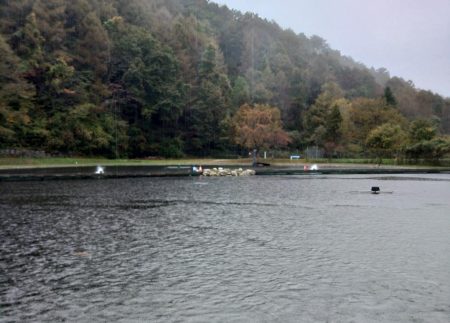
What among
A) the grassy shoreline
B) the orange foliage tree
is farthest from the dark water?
the orange foliage tree

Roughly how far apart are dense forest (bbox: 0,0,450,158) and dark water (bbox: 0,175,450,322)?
56006 millimetres

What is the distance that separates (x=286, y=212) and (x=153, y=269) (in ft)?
35.8

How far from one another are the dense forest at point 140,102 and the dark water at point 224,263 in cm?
Result: 5601

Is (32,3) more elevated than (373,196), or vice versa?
(32,3)

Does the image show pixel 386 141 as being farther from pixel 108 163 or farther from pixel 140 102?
pixel 140 102

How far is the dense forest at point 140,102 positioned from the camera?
78.3 m

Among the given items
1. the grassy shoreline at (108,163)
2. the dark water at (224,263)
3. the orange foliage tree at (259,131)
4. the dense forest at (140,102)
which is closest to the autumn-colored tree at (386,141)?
the dense forest at (140,102)

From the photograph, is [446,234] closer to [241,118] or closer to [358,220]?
[358,220]

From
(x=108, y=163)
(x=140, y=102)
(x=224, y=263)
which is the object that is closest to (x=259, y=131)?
(x=140, y=102)

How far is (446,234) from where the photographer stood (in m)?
15.5

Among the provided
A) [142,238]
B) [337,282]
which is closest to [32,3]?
[142,238]

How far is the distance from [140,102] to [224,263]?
87.9 m

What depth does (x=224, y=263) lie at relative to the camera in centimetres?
1153

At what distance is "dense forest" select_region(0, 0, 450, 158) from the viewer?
78.3 m
